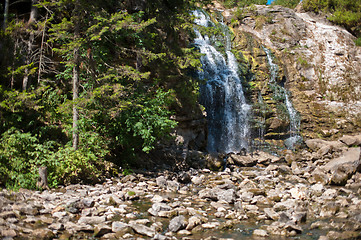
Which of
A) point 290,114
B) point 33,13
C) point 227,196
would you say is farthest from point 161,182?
point 290,114

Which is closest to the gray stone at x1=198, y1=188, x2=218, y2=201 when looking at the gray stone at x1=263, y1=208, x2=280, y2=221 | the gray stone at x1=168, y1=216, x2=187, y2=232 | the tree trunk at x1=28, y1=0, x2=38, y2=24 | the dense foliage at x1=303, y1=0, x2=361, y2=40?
the gray stone at x1=263, y1=208, x2=280, y2=221

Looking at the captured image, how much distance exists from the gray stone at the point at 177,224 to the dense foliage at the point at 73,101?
12.5 feet

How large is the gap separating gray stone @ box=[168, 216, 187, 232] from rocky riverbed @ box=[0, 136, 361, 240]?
0.07 feet

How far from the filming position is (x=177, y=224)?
241 inches

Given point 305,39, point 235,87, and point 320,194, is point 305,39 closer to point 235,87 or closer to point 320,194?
point 235,87

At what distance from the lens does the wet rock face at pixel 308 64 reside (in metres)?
20.8

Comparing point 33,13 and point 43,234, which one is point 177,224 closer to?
point 43,234

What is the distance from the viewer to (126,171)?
34.4 ft

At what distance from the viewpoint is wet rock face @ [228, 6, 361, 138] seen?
68.1 feet

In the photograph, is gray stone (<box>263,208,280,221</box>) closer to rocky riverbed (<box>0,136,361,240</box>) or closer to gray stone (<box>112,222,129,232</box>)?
rocky riverbed (<box>0,136,361,240</box>)

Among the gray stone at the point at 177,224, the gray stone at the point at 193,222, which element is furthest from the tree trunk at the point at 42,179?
the gray stone at the point at 193,222

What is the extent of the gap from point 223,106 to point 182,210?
1246cm

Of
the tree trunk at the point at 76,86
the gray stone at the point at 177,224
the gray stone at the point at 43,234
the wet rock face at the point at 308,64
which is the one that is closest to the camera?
the gray stone at the point at 43,234

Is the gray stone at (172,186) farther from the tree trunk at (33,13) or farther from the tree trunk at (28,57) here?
the tree trunk at (33,13)
